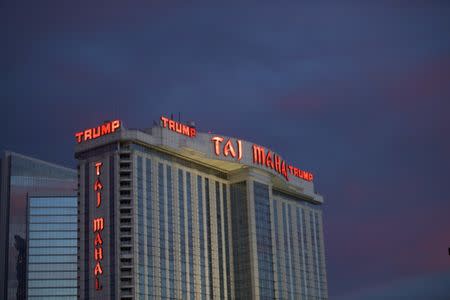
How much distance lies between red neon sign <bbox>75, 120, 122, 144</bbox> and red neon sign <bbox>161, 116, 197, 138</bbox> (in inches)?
426

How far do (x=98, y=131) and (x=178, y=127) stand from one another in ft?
58.9

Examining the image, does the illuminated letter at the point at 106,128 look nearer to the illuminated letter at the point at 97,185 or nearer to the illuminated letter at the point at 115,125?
the illuminated letter at the point at 115,125

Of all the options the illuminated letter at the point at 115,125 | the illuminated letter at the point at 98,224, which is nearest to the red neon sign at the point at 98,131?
the illuminated letter at the point at 115,125

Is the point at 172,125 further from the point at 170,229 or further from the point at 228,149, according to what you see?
the point at 170,229

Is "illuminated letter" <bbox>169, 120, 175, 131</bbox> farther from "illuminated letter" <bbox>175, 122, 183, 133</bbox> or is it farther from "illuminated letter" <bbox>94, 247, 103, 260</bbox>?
"illuminated letter" <bbox>94, 247, 103, 260</bbox>

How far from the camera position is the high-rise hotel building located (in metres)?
166

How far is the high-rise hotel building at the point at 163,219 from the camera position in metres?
166

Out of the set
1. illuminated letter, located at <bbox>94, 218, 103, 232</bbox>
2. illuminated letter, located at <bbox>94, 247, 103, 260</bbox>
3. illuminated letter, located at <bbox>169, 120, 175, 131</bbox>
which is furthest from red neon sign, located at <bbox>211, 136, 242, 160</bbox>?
illuminated letter, located at <bbox>94, 247, 103, 260</bbox>

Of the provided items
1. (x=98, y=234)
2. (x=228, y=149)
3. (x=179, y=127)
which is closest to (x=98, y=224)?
(x=98, y=234)

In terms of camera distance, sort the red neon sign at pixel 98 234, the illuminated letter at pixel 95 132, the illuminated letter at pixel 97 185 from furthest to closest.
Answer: the illuminated letter at pixel 95 132
the illuminated letter at pixel 97 185
the red neon sign at pixel 98 234

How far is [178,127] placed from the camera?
18362 centimetres

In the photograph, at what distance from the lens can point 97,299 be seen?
536ft

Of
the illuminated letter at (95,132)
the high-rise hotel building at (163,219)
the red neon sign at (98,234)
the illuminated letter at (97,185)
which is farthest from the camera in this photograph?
the illuminated letter at (95,132)

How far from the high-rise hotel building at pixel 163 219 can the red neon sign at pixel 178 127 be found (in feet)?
0.84
